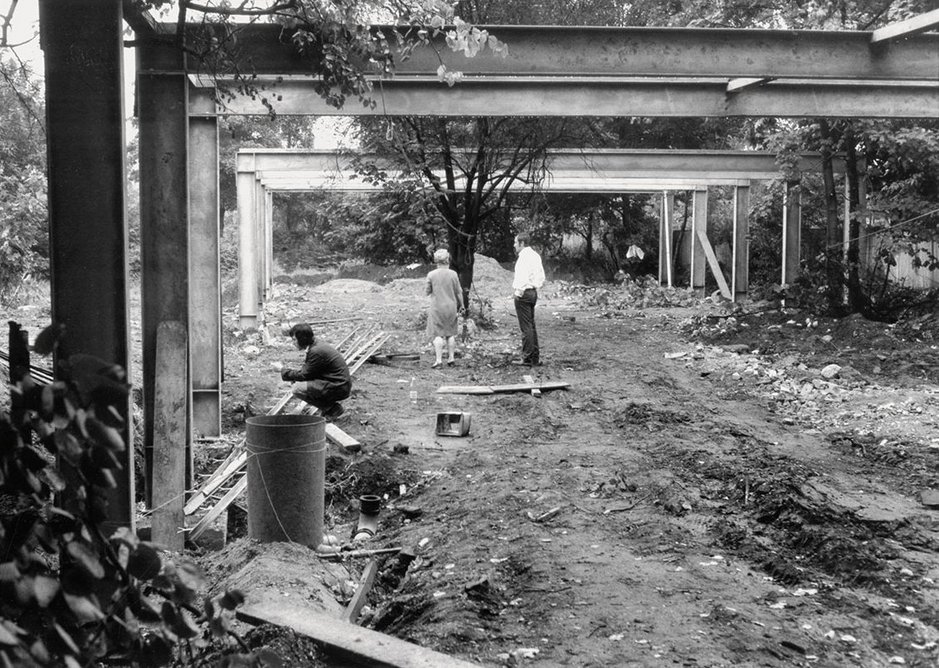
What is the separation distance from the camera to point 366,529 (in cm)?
714

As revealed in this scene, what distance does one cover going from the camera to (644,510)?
23.2 ft

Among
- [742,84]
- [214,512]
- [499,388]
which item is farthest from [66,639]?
[499,388]

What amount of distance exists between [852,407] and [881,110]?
3.34 meters

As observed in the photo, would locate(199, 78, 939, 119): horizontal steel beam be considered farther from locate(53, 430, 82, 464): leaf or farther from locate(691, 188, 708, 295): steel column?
locate(691, 188, 708, 295): steel column

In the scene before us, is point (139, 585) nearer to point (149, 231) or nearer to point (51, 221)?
point (51, 221)

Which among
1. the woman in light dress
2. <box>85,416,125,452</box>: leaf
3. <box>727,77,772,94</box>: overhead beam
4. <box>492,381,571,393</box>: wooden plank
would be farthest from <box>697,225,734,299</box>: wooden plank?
<box>85,416,125,452</box>: leaf

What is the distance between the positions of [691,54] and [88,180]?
19.1 feet

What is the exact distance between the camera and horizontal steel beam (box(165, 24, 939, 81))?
8.57 meters

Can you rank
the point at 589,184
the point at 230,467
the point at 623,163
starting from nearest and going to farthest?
the point at 230,467
the point at 623,163
the point at 589,184

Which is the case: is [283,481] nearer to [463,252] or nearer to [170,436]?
[170,436]

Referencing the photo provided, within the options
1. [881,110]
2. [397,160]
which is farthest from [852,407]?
[397,160]

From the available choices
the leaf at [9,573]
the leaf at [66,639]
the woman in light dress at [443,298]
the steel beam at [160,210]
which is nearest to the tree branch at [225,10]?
the steel beam at [160,210]

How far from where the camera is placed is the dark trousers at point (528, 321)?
1402cm

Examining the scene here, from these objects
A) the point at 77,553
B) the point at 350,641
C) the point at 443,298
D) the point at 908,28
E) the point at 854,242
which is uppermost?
the point at 908,28
